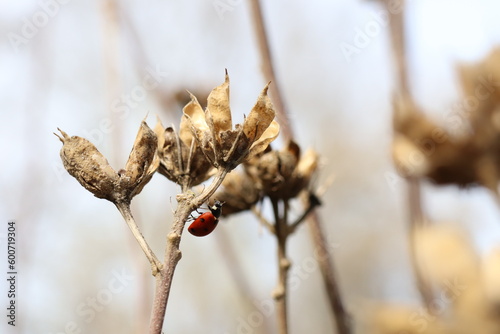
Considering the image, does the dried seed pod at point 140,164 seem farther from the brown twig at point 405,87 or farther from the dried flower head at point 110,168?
the brown twig at point 405,87

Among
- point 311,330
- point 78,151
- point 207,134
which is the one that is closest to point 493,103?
point 207,134

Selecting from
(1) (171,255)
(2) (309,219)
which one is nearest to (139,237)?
(1) (171,255)

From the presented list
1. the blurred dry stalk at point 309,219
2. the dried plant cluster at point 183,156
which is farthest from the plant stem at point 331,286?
the dried plant cluster at point 183,156

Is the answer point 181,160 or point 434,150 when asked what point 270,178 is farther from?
point 434,150

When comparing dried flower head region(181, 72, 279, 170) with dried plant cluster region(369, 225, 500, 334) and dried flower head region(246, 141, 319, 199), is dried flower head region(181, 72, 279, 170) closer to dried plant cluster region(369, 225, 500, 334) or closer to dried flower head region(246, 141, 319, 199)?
dried flower head region(246, 141, 319, 199)

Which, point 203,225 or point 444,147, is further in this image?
point 444,147

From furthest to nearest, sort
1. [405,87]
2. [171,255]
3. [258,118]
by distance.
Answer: [405,87], [258,118], [171,255]

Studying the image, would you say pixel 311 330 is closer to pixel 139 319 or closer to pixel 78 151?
pixel 139 319
